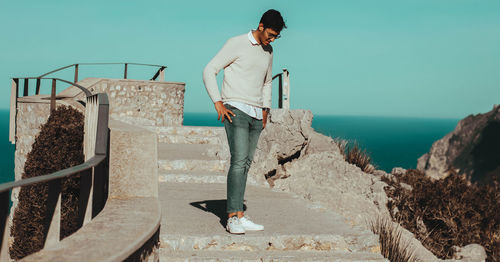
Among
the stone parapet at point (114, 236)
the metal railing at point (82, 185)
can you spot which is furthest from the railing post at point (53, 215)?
the stone parapet at point (114, 236)

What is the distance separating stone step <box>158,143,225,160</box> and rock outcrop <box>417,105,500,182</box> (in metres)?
58.4

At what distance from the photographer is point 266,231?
15.5 ft

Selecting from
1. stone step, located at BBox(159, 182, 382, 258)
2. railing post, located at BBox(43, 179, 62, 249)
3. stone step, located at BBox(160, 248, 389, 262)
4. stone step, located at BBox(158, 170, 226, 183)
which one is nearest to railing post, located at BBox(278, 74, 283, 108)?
stone step, located at BBox(158, 170, 226, 183)

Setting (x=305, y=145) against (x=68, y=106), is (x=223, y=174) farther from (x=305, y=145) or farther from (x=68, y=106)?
(x=68, y=106)

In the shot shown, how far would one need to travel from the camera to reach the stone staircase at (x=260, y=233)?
4379mm

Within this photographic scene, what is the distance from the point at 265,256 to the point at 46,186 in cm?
709

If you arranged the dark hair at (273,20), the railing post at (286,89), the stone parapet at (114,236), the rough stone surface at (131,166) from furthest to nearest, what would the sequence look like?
the railing post at (286,89)
the dark hair at (273,20)
the rough stone surface at (131,166)
the stone parapet at (114,236)

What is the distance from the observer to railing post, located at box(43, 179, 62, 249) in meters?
2.68

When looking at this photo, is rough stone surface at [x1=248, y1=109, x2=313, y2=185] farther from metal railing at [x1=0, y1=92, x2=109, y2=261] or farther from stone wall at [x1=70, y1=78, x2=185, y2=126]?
stone wall at [x1=70, y1=78, x2=185, y2=126]

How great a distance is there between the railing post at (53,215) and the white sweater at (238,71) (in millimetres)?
1773

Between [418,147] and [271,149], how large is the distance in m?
160

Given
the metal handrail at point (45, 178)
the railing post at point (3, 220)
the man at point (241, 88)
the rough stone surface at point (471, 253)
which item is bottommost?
the rough stone surface at point (471, 253)

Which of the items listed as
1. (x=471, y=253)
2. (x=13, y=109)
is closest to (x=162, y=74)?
(x=13, y=109)

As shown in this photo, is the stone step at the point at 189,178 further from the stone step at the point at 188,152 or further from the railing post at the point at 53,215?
the railing post at the point at 53,215
